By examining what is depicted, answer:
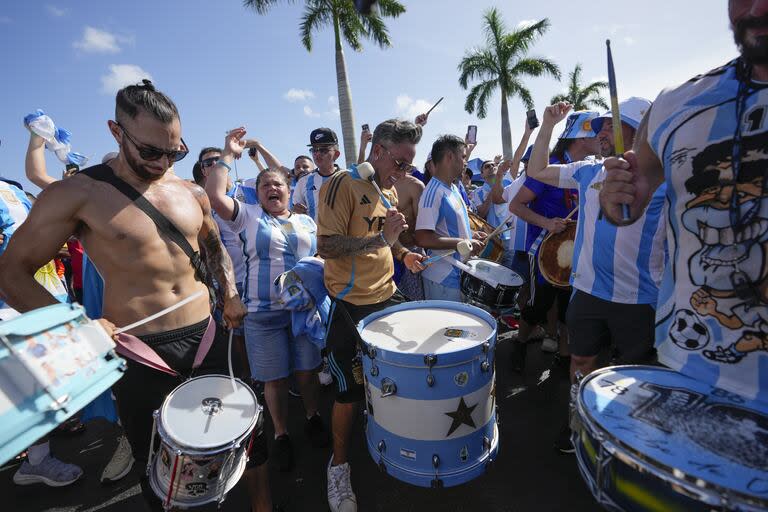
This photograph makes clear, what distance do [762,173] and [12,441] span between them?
87.7 inches

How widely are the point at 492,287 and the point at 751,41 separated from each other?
6.82ft

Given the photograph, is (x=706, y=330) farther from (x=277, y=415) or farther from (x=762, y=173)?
(x=277, y=415)

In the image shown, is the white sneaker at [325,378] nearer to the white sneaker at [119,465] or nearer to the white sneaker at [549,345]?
the white sneaker at [119,465]

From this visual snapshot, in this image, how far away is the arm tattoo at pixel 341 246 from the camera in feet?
8.38

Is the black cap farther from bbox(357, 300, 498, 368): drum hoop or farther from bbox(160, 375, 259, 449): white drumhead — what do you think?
bbox(160, 375, 259, 449): white drumhead

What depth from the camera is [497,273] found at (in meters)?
3.17

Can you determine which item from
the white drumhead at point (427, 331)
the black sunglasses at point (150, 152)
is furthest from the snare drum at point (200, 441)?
the black sunglasses at point (150, 152)

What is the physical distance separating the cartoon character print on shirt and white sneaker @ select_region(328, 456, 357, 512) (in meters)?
2.14

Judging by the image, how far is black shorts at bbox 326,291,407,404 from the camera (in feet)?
8.46

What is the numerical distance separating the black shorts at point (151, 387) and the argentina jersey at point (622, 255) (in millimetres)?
2359

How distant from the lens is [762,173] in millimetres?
1107

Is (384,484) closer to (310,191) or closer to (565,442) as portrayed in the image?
(565,442)

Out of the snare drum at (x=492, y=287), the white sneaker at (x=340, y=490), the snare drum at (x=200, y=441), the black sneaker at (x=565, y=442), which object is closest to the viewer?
the snare drum at (x=200, y=441)

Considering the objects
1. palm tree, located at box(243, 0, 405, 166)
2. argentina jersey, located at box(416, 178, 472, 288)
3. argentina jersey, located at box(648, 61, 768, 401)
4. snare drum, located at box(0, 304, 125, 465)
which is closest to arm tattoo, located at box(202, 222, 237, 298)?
snare drum, located at box(0, 304, 125, 465)
